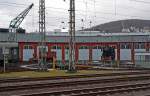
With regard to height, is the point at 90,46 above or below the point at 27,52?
above

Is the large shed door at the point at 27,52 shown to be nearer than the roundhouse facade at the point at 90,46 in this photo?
No

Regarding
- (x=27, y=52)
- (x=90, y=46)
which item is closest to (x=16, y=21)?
(x=27, y=52)

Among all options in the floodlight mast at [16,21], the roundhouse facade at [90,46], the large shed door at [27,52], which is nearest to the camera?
the floodlight mast at [16,21]

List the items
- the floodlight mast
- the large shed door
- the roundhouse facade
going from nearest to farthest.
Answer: the floodlight mast → the roundhouse facade → the large shed door

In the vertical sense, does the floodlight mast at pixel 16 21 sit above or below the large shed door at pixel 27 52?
above

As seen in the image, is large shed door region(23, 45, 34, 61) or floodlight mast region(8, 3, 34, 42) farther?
large shed door region(23, 45, 34, 61)

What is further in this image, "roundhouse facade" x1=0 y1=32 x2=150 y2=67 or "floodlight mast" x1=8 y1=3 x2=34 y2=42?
"roundhouse facade" x1=0 y1=32 x2=150 y2=67

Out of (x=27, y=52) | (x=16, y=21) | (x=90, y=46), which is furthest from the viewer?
(x=90, y=46)

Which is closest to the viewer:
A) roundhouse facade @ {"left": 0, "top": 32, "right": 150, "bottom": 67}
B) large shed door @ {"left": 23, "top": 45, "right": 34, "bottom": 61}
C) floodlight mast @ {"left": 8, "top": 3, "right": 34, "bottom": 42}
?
floodlight mast @ {"left": 8, "top": 3, "right": 34, "bottom": 42}

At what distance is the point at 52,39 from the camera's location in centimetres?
11338

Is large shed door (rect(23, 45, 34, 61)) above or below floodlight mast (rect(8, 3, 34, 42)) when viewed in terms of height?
below

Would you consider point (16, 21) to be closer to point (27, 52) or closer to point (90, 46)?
point (27, 52)

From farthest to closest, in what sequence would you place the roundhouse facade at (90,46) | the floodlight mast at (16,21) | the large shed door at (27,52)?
the large shed door at (27,52) < the roundhouse facade at (90,46) < the floodlight mast at (16,21)

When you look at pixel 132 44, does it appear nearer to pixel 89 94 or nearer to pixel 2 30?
pixel 2 30
